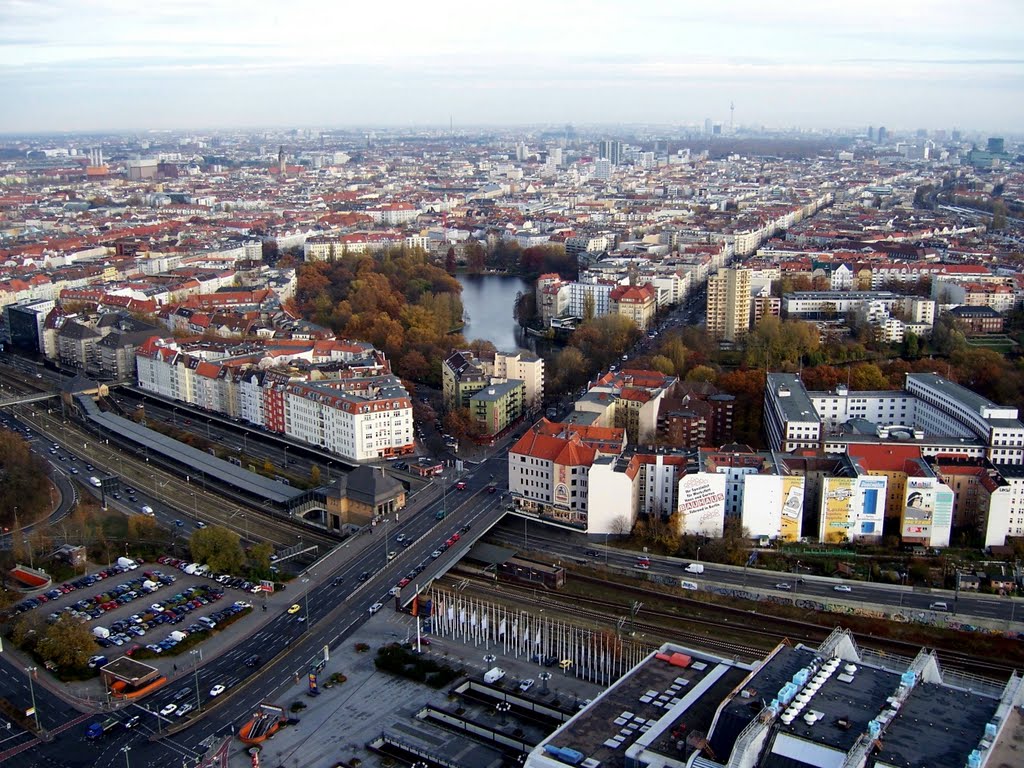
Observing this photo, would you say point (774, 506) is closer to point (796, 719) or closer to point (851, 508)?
point (851, 508)

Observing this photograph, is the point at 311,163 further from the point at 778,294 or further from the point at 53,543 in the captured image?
the point at 53,543

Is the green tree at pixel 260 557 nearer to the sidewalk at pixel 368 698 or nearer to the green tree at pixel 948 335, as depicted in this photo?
the sidewalk at pixel 368 698

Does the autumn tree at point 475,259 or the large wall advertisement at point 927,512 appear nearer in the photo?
the large wall advertisement at point 927,512

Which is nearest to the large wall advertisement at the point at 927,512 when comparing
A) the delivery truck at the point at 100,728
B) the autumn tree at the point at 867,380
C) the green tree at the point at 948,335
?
the autumn tree at the point at 867,380

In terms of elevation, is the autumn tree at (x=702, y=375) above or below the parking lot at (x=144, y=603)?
above

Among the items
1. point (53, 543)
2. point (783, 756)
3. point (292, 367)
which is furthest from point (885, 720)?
point (292, 367)
